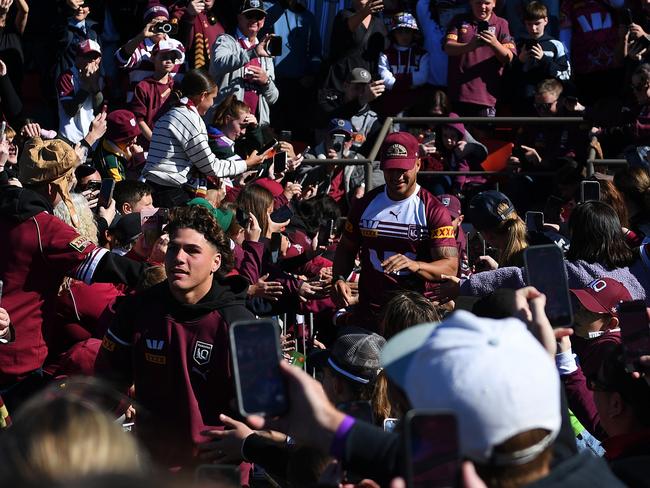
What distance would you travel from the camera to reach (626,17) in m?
12.4

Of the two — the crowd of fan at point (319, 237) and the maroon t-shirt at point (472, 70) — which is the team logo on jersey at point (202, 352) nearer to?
the crowd of fan at point (319, 237)

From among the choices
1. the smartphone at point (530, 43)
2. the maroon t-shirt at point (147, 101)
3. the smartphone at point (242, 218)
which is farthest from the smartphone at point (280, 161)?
the smartphone at point (530, 43)

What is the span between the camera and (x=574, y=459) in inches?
101

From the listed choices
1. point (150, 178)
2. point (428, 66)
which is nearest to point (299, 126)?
point (428, 66)

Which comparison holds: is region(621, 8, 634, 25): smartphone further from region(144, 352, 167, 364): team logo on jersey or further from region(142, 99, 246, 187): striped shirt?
region(144, 352, 167, 364): team logo on jersey

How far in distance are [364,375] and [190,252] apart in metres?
0.95

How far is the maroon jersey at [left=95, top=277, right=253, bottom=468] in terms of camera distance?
4.74 meters

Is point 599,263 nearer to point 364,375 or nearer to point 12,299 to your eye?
point 364,375

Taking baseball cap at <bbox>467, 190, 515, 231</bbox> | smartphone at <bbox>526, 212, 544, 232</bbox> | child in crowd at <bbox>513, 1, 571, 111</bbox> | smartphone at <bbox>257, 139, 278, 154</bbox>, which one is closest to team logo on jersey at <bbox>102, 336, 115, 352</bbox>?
baseball cap at <bbox>467, 190, 515, 231</bbox>

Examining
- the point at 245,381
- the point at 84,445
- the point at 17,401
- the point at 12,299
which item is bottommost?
the point at 17,401

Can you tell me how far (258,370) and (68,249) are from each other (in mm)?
2809

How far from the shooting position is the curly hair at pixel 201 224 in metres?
5.09

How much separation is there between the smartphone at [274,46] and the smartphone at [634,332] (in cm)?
818

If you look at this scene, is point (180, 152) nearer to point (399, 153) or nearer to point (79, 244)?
point (399, 153)
